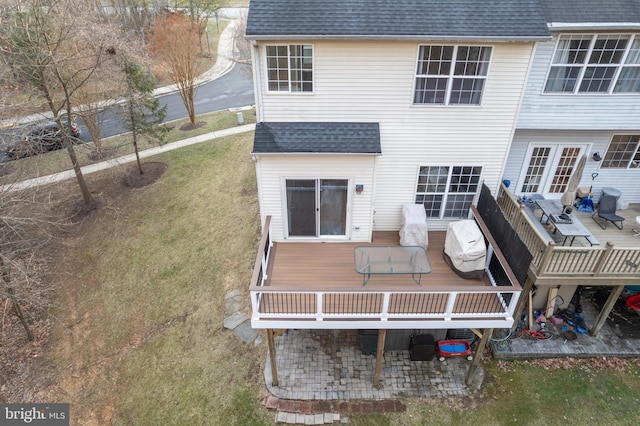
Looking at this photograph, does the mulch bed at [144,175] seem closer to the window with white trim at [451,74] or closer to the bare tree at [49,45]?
the bare tree at [49,45]

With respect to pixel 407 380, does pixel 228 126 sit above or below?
above

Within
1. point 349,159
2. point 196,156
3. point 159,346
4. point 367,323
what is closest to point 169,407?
point 159,346

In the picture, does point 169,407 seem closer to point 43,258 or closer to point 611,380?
point 43,258

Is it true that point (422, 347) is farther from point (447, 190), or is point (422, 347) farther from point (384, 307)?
point (447, 190)

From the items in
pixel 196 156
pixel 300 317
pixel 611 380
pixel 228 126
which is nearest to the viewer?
pixel 300 317

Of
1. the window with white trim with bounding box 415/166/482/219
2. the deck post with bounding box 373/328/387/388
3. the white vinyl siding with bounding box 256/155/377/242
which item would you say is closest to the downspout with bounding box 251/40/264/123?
the white vinyl siding with bounding box 256/155/377/242

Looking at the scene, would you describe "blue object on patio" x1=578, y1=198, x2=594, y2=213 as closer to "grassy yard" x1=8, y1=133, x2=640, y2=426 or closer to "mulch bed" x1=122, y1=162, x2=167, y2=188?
"grassy yard" x1=8, y1=133, x2=640, y2=426
